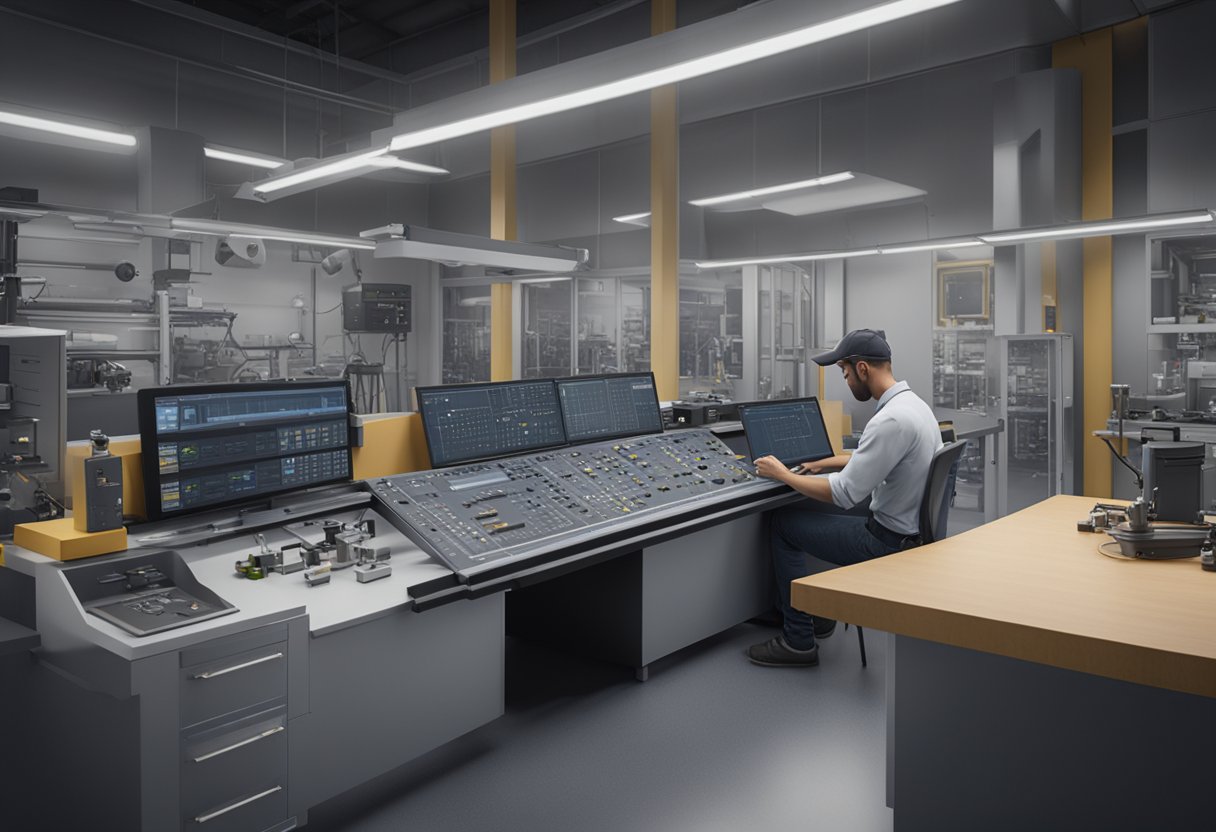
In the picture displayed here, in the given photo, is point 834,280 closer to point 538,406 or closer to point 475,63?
point 475,63

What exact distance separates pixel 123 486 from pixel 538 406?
155 centimetres

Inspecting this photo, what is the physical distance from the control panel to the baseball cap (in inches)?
25.3

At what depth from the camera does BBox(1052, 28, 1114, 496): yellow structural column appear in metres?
5.50

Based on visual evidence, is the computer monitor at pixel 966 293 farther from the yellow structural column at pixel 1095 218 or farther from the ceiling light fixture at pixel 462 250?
the ceiling light fixture at pixel 462 250

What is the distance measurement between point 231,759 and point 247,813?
0.14 metres

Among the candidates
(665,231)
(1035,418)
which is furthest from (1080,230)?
(665,231)

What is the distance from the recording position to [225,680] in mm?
1756

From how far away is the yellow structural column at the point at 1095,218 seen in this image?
5.50 meters

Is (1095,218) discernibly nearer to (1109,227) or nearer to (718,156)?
(1109,227)

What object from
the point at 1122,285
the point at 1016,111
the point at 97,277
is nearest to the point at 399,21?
the point at 97,277

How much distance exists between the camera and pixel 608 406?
3611mm

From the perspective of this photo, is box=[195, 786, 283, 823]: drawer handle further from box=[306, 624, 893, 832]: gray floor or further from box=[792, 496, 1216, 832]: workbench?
box=[792, 496, 1216, 832]: workbench

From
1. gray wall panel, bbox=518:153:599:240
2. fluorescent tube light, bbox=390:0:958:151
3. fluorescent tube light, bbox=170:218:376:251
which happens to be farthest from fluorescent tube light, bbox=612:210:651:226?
fluorescent tube light, bbox=390:0:958:151

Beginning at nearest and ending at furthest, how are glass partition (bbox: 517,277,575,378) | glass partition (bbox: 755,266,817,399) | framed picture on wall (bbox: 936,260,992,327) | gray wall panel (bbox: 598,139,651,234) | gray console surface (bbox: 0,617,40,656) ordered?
gray console surface (bbox: 0,617,40,656), framed picture on wall (bbox: 936,260,992,327), glass partition (bbox: 755,266,817,399), gray wall panel (bbox: 598,139,651,234), glass partition (bbox: 517,277,575,378)
